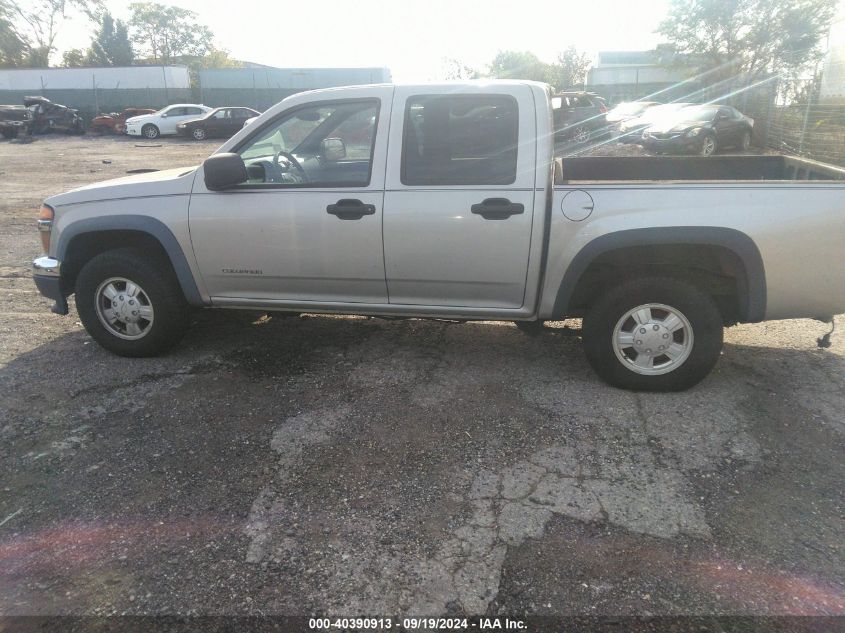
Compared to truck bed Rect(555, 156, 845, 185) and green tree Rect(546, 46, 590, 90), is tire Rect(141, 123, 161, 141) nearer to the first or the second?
truck bed Rect(555, 156, 845, 185)

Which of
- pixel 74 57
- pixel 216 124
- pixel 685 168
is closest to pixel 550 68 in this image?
pixel 216 124

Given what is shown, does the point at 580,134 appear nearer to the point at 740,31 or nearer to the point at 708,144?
the point at 708,144

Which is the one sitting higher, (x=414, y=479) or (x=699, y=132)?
(x=699, y=132)

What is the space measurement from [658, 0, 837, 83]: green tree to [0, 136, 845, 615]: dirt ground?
27.7 meters

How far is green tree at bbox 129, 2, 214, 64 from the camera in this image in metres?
82.1

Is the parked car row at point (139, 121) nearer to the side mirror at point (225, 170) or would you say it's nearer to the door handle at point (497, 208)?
the side mirror at point (225, 170)

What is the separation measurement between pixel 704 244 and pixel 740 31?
31.9m

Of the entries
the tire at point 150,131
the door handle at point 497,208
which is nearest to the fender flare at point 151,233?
the door handle at point 497,208

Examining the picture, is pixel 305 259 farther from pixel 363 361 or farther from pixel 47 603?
pixel 47 603

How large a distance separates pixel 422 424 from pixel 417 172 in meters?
1.55

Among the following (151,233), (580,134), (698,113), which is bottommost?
(151,233)

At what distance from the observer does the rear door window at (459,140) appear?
393 centimetres

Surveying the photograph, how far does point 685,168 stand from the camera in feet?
16.1

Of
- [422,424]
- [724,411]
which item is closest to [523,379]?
[422,424]
